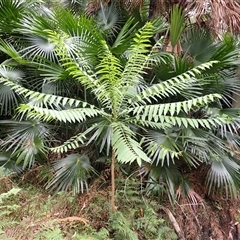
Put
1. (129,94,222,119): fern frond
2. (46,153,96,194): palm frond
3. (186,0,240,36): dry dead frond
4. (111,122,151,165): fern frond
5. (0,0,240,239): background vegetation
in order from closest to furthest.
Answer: (111,122,151,165): fern frond → (129,94,222,119): fern frond → (0,0,240,239): background vegetation → (46,153,96,194): palm frond → (186,0,240,36): dry dead frond

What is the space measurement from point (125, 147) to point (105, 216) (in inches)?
32.6

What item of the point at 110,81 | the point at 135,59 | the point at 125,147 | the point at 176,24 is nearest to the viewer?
the point at 125,147

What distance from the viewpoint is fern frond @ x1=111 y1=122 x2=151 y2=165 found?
2.05 m

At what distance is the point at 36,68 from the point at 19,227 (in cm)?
177

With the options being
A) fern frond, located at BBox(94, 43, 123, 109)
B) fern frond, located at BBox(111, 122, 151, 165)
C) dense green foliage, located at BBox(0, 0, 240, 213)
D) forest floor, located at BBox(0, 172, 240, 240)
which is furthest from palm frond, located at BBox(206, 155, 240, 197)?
fern frond, located at BBox(94, 43, 123, 109)

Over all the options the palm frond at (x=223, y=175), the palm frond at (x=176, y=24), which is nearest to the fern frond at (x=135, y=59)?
the palm frond at (x=176, y=24)

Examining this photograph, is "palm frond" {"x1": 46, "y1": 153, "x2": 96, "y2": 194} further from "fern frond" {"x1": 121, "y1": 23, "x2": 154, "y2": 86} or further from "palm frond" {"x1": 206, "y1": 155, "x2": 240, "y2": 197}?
"palm frond" {"x1": 206, "y1": 155, "x2": 240, "y2": 197}

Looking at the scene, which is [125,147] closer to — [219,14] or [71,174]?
[71,174]

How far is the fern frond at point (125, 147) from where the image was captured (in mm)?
2053

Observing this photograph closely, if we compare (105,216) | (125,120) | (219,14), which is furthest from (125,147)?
(219,14)

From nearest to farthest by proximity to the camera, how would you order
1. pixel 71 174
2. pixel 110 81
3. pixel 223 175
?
1. pixel 110 81
2. pixel 71 174
3. pixel 223 175

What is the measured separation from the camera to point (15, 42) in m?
3.49

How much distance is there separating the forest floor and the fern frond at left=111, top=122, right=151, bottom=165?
69 centimetres

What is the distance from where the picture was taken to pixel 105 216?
2.61 m
